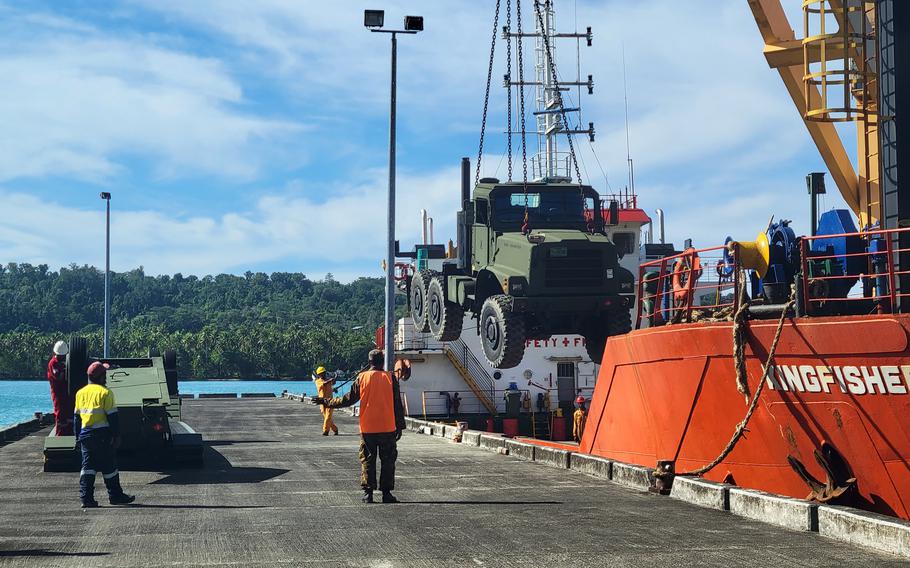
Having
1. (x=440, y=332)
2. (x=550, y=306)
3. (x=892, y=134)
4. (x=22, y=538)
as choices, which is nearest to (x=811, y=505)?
(x=892, y=134)

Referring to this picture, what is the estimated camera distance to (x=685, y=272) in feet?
42.2

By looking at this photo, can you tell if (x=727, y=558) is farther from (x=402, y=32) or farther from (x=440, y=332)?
(x=402, y=32)

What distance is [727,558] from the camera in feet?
24.7

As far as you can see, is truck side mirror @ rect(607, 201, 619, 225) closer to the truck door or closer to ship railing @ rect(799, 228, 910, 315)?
the truck door

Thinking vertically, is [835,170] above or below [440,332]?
above

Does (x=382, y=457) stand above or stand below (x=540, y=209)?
below

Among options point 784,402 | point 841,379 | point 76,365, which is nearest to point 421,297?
point 76,365

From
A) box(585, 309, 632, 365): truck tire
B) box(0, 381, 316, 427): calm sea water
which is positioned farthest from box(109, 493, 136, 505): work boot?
box(0, 381, 316, 427): calm sea water

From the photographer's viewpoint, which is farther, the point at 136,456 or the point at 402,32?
the point at 402,32

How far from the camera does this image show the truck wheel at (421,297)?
73.7 ft

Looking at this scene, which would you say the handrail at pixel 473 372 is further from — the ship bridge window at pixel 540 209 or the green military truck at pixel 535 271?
the ship bridge window at pixel 540 209

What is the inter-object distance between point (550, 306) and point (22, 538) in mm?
11110

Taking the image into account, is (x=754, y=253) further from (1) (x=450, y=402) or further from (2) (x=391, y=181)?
(1) (x=450, y=402)

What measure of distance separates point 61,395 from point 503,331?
7474 mm
